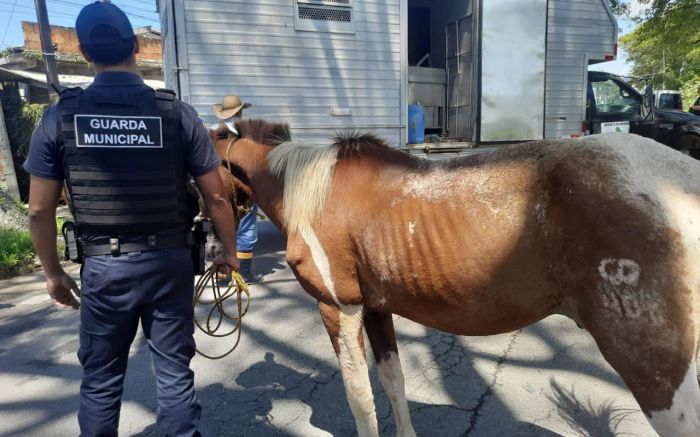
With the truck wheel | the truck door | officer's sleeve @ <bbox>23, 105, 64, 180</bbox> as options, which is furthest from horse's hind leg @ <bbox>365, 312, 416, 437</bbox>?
the truck wheel

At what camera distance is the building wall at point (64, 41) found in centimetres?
1736

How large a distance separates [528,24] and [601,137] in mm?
6768

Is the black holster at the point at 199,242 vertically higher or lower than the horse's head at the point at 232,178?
lower

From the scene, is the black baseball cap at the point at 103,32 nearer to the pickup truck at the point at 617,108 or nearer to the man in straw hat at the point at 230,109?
the man in straw hat at the point at 230,109

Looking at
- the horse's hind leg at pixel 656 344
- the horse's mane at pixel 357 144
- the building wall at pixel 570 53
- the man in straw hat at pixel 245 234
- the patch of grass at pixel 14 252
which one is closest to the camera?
the horse's hind leg at pixel 656 344

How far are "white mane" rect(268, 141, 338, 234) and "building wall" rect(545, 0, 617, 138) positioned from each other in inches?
275

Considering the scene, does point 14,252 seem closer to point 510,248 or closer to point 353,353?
point 353,353

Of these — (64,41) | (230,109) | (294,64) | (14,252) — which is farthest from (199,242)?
(64,41)

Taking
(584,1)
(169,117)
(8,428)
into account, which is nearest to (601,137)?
(169,117)

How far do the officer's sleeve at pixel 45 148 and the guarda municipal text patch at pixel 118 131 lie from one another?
11 cm

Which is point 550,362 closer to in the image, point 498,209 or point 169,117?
point 498,209

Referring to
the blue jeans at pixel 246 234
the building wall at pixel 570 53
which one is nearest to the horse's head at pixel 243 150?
the blue jeans at pixel 246 234

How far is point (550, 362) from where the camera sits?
3258 mm

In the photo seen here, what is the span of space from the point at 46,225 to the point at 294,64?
5.23 meters
